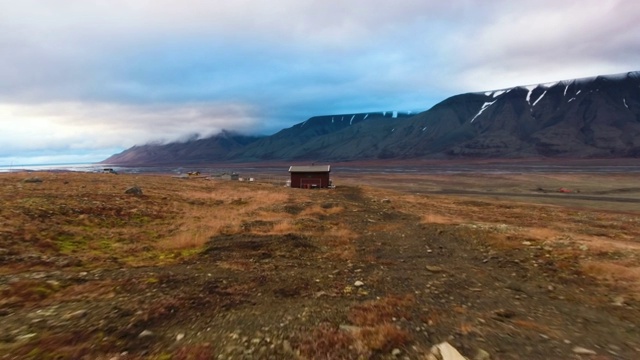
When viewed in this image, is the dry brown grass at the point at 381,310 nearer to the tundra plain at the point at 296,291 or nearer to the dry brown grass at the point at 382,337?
the tundra plain at the point at 296,291

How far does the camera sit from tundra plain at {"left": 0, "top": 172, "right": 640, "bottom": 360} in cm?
672

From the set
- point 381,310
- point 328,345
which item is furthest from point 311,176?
point 328,345

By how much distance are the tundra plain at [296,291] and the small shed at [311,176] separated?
4198cm

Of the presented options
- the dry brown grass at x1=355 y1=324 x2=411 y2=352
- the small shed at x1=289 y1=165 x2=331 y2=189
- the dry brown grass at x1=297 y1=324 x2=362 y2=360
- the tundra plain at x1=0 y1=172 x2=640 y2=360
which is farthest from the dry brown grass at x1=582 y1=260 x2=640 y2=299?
the small shed at x1=289 y1=165 x2=331 y2=189

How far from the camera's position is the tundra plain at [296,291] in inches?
265

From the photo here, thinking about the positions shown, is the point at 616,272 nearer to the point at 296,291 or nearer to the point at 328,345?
the point at 296,291

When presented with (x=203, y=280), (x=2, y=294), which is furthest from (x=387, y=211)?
(x=2, y=294)

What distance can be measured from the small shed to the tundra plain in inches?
1653

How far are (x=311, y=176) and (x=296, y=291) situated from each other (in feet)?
175

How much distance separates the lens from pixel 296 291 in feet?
33.8

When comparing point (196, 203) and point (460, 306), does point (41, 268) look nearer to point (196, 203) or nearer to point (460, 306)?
point (460, 306)

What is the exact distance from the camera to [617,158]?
626ft

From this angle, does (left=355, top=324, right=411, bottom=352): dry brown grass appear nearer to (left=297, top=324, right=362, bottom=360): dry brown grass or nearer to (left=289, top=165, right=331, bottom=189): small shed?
(left=297, top=324, right=362, bottom=360): dry brown grass

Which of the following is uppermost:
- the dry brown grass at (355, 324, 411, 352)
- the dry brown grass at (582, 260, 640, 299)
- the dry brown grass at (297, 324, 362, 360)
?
the dry brown grass at (297, 324, 362, 360)
